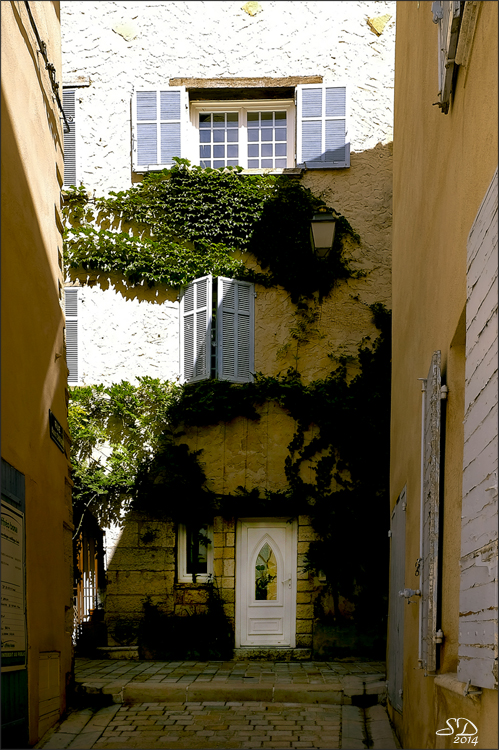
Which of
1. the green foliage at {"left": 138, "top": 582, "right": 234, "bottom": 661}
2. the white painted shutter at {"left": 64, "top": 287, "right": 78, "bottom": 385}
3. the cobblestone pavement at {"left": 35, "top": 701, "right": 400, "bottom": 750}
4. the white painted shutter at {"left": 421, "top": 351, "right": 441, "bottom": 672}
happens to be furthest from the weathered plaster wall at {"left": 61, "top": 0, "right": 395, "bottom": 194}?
the white painted shutter at {"left": 421, "top": 351, "right": 441, "bottom": 672}

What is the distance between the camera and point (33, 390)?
570cm

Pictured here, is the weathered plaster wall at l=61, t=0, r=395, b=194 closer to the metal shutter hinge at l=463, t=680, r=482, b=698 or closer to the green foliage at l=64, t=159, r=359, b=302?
the green foliage at l=64, t=159, r=359, b=302

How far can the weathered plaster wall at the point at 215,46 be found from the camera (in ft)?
35.5

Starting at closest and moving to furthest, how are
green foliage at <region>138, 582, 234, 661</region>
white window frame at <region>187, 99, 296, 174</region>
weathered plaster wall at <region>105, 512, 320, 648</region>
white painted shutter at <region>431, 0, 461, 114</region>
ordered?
white painted shutter at <region>431, 0, 461, 114</region> → green foliage at <region>138, 582, 234, 661</region> → weathered plaster wall at <region>105, 512, 320, 648</region> → white window frame at <region>187, 99, 296, 174</region>

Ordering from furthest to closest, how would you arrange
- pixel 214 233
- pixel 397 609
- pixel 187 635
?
pixel 214 233, pixel 187 635, pixel 397 609

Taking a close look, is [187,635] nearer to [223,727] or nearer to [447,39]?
[223,727]

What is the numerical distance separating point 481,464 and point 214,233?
26.1 ft

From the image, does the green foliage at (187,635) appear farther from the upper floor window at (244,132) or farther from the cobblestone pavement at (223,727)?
the upper floor window at (244,132)

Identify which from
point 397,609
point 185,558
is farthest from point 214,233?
point 397,609

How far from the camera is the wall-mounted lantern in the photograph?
951 centimetres

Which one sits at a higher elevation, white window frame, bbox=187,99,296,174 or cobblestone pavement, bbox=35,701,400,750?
white window frame, bbox=187,99,296,174

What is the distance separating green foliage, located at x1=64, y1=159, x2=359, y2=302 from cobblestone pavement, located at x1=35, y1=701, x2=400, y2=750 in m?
5.22

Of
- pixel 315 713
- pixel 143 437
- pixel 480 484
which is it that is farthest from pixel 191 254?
pixel 480 484

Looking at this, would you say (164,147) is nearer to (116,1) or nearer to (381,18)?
(116,1)
